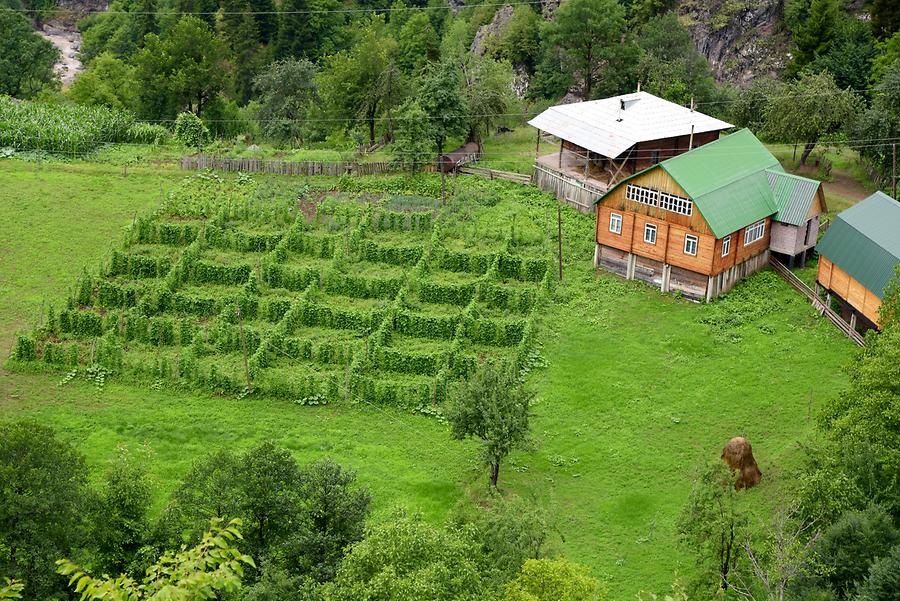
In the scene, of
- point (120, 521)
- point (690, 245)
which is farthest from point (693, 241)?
point (120, 521)

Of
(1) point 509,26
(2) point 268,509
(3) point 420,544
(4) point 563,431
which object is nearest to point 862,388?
(4) point 563,431

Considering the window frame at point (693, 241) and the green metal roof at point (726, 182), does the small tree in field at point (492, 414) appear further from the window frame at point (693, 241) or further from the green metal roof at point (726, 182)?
the green metal roof at point (726, 182)

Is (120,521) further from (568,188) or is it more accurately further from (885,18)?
(885,18)

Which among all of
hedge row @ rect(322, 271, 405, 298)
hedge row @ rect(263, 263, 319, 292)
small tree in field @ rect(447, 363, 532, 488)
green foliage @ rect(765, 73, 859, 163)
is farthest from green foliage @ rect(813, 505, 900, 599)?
green foliage @ rect(765, 73, 859, 163)

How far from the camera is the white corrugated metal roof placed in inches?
2036

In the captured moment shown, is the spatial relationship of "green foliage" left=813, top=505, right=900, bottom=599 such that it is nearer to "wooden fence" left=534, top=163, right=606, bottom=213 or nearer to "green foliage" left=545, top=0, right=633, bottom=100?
"wooden fence" left=534, top=163, right=606, bottom=213

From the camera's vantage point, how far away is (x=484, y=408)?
3212 centimetres

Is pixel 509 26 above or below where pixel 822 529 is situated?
above

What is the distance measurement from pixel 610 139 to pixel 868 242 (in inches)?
640

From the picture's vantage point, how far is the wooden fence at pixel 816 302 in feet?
130

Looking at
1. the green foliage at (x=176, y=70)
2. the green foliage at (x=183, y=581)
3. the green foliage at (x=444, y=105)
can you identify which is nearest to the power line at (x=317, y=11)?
the green foliage at (x=176, y=70)

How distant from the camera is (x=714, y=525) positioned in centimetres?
→ 2678

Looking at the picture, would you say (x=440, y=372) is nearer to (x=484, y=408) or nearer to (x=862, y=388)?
(x=484, y=408)

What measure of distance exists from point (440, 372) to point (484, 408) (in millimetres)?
5970
